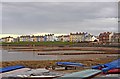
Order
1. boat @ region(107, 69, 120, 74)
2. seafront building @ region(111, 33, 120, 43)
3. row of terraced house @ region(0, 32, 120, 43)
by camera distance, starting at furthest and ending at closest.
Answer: row of terraced house @ region(0, 32, 120, 43), seafront building @ region(111, 33, 120, 43), boat @ region(107, 69, 120, 74)

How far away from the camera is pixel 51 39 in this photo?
17112 cm

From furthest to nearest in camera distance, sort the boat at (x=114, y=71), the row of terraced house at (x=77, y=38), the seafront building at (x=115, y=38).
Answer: the row of terraced house at (x=77, y=38) → the seafront building at (x=115, y=38) → the boat at (x=114, y=71)

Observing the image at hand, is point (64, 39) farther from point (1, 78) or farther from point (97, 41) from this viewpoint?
point (1, 78)

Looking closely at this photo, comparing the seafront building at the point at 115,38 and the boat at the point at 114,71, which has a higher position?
the seafront building at the point at 115,38

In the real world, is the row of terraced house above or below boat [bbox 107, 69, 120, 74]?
above

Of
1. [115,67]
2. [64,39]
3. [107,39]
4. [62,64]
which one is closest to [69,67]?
[62,64]

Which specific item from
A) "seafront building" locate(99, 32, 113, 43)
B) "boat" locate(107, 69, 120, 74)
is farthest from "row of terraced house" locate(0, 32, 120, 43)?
"boat" locate(107, 69, 120, 74)

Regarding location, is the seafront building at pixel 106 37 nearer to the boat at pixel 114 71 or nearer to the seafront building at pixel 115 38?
the seafront building at pixel 115 38

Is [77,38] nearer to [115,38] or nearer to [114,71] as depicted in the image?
[115,38]

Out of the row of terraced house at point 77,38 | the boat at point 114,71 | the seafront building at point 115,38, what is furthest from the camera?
the row of terraced house at point 77,38

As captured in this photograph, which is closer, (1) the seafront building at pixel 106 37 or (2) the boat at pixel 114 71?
(2) the boat at pixel 114 71

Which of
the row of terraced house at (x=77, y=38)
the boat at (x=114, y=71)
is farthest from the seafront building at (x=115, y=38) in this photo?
the boat at (x=114, y=71)

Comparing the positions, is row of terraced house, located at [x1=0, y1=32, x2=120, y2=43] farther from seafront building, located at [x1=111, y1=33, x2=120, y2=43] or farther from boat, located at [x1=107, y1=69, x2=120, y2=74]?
boat, located at [x1=107, y1=69, x2=120, y2=74]

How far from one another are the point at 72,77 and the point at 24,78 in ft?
11.8
